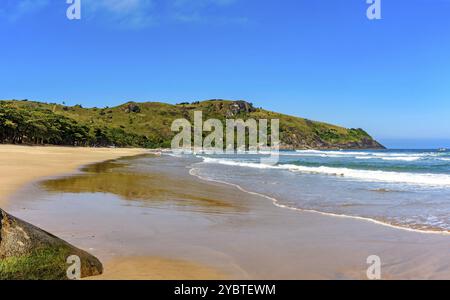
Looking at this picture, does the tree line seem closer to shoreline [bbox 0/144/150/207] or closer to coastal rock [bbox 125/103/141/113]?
shoreline [bbox 0/144/150/207]

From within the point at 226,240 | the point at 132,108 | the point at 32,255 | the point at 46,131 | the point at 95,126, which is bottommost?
the point at 226,240

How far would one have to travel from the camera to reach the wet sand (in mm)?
5832

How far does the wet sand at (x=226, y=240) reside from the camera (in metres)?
5.83

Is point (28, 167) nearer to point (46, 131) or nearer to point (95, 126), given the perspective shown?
point (46, 131)

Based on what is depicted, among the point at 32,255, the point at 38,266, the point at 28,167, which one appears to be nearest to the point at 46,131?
the point at 28,167

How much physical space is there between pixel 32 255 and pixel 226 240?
146 inches

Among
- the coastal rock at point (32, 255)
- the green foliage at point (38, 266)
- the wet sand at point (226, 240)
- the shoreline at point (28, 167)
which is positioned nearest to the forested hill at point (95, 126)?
the shoreline at point (28, 167)

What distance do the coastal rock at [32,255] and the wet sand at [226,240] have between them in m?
0.51

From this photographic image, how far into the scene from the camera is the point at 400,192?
16.6 m

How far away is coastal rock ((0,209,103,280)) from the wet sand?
0.51 m

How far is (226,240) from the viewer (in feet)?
25.6

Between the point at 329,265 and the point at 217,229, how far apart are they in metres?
3.28
